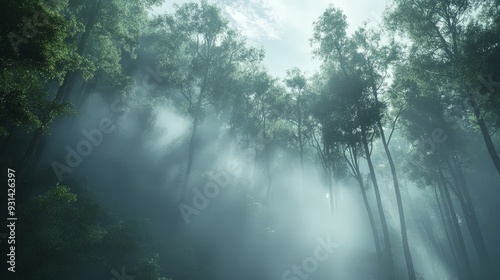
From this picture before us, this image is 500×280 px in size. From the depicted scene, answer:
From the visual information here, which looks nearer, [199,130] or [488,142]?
[488,142]

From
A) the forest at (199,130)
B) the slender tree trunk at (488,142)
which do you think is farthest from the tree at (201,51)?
the slender tree trunk at (488,142)

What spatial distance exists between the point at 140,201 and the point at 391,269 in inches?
824

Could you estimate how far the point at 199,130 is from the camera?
131 feet

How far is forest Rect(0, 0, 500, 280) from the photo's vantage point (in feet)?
34.5

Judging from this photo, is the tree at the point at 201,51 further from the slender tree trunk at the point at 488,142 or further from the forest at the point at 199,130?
the slender tree trunk at the point at 488,142

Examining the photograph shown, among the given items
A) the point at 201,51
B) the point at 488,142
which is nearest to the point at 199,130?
the point at 201,51

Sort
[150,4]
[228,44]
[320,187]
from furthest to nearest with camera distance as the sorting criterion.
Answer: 1. [320,187]
2. [228,44]
3. [150,4]

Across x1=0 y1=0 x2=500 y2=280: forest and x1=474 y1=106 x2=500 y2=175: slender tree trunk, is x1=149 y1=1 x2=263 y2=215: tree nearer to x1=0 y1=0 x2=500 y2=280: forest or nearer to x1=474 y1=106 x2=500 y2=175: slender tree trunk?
x1=0 y1=0 x2=500 y2=280: forest

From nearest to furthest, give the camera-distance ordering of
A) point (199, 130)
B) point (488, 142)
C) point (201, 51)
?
1. point (488, 142)
2. point (201, 51)
3. point (199, 130)

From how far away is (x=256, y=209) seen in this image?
90.3 ft

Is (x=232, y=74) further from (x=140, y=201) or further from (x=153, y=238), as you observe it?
(x=153, y=238)

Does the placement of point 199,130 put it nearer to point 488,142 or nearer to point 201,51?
point 201,51

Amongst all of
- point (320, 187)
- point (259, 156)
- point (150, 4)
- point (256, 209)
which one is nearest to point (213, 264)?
point (256, 209)

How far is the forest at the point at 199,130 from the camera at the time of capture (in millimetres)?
10516
